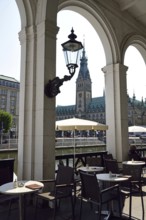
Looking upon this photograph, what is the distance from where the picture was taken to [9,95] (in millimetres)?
77438

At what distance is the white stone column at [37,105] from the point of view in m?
4.79

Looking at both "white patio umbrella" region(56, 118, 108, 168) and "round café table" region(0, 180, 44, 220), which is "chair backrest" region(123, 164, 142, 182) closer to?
"white patio umbrella" region(56, 118, 108, 168)

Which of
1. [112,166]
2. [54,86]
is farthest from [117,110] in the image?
[54,86]

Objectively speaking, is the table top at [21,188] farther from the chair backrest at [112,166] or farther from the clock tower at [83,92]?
the clock tower at [83,92]

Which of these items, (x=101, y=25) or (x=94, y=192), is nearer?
(x=94, y=192)

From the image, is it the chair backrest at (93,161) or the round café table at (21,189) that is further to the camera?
the chair backrest at (93,161)

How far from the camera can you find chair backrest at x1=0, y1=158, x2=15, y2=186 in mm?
4176

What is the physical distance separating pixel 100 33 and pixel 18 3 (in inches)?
133

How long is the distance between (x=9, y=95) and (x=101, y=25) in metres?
→ 73.7

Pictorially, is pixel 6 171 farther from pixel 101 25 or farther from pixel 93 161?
pixel 101 25

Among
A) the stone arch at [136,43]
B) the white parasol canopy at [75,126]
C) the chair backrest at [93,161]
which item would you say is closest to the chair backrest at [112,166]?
the chair backrest at [93,161]

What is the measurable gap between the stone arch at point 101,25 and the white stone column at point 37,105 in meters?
1.96

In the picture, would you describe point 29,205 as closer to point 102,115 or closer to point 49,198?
point 49,198

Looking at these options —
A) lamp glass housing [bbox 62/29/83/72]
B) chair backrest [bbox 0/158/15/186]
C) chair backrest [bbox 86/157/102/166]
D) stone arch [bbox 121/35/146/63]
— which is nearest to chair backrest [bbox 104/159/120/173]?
chair backrest [bbox 86/157/102/166]
